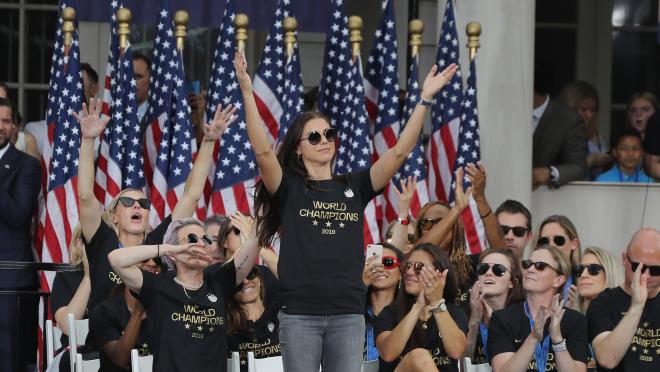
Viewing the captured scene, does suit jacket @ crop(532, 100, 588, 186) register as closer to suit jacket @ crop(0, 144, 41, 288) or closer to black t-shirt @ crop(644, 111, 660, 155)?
black t-shirt @ crop(644, 111, 660, 155)

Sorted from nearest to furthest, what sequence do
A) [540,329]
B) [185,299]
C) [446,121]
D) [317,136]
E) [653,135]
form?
1. [317,136]
2. [185,299]
3. [540,329]
4. [653,135]
5. [446,121]

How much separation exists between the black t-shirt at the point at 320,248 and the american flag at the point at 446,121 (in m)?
5.36

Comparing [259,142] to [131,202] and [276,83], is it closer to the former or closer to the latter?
[131,202]

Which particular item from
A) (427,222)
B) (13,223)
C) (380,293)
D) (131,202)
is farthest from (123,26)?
(380,293)

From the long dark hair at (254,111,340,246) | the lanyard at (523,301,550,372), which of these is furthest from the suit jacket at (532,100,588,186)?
the long dark hair at (254,111,340,246)

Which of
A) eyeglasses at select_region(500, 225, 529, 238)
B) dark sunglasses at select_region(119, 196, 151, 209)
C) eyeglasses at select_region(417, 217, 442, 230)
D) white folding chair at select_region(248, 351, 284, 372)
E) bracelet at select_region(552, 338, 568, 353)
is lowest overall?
white folding chair at select_region(248, 351, 284, 372)

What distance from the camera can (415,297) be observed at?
9.60 metres

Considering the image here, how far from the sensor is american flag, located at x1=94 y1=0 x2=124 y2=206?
1248cm

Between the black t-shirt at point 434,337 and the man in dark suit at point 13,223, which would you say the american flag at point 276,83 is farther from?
the black t-shirt at point 434,337

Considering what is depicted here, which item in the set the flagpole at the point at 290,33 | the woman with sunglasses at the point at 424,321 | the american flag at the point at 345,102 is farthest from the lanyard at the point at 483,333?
the flagpole at the point at 290,33

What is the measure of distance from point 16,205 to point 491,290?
3850mm

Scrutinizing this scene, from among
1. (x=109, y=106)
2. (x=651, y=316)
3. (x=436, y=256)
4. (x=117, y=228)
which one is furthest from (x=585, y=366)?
(x=109, y=106)

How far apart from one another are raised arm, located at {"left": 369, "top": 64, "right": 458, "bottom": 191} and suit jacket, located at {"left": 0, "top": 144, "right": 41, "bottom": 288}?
15.2 feet

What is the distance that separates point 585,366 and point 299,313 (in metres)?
2.18
